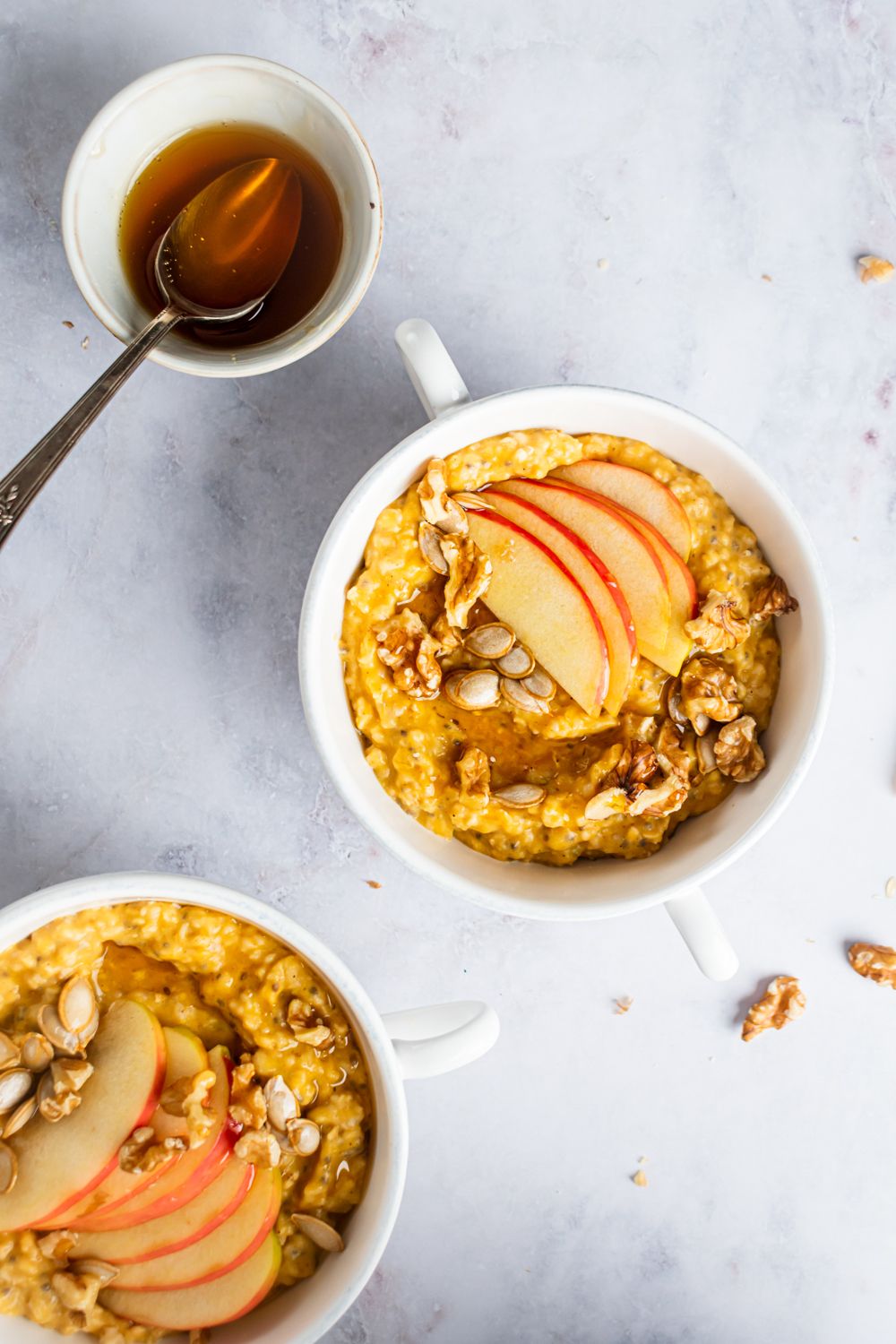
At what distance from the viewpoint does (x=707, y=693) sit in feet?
5.71

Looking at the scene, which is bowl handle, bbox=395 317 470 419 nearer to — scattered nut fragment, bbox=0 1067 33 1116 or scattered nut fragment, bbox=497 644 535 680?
scattered nut fragment, bbox=497 644 535 680

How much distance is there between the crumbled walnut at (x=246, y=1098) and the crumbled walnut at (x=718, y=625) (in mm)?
980

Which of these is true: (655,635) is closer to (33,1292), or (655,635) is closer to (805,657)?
(805,657)

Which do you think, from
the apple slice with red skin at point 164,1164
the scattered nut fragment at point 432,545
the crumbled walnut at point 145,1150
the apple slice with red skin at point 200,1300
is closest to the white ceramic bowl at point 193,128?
the scattered nut fragment at point 432,545

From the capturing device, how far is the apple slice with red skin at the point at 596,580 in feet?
5.57

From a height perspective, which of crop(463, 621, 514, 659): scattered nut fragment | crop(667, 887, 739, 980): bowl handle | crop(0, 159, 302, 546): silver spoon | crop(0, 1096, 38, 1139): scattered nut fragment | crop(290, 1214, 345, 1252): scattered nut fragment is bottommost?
crop(290, 1214, 345, 1252): scattered nut fragment

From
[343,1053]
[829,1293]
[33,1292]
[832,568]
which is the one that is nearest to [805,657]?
[832,568]

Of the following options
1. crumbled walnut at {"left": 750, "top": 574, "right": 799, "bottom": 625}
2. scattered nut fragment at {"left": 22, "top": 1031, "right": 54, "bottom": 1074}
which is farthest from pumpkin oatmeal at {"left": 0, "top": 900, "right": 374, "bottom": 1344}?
Answer: crumbled walnut at {"left": 750, "top": 574, "right": 799, "bottom": 625}

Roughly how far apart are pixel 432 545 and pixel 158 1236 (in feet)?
3.82

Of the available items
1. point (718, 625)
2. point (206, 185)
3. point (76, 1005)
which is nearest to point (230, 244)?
point (206, 185)

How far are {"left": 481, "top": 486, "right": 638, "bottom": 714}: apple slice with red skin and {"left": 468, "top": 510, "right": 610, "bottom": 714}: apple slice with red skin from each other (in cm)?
1

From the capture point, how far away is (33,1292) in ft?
5.44

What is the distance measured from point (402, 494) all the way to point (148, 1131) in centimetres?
106

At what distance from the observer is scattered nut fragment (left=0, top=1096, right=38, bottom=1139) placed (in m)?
1.61
